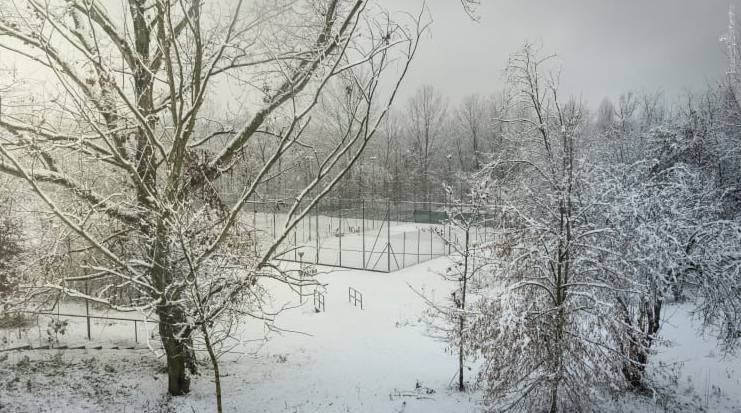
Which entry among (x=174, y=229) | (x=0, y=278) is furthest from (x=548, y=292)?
(x=0, y=278)

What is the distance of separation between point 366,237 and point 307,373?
25.8 metres

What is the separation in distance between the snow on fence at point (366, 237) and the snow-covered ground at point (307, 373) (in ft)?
16.2

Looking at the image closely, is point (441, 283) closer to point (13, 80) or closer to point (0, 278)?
point (0, 278)

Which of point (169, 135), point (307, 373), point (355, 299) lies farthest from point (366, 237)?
point (169, 135)

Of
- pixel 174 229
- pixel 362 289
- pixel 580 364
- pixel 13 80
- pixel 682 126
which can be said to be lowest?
pixel 362 289

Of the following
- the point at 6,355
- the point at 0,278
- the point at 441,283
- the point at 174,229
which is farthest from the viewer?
the point at 441,283

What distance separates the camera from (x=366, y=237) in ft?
122

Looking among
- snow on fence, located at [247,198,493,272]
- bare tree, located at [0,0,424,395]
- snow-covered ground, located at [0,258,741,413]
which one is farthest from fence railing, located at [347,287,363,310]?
bare tree, located at [0,0,424,395]

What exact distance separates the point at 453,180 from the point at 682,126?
36.4 metres

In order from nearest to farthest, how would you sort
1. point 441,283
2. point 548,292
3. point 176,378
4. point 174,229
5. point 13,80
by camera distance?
point 174,229 → point 13,80 → point 548,292 → point 176,378 → point 441,283

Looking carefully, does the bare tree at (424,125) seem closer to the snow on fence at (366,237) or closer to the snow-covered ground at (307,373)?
the snow on fence at (366,237)

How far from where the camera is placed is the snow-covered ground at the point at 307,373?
28.0 ft

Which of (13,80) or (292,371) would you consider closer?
(13,80)

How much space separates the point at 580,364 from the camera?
771cm
